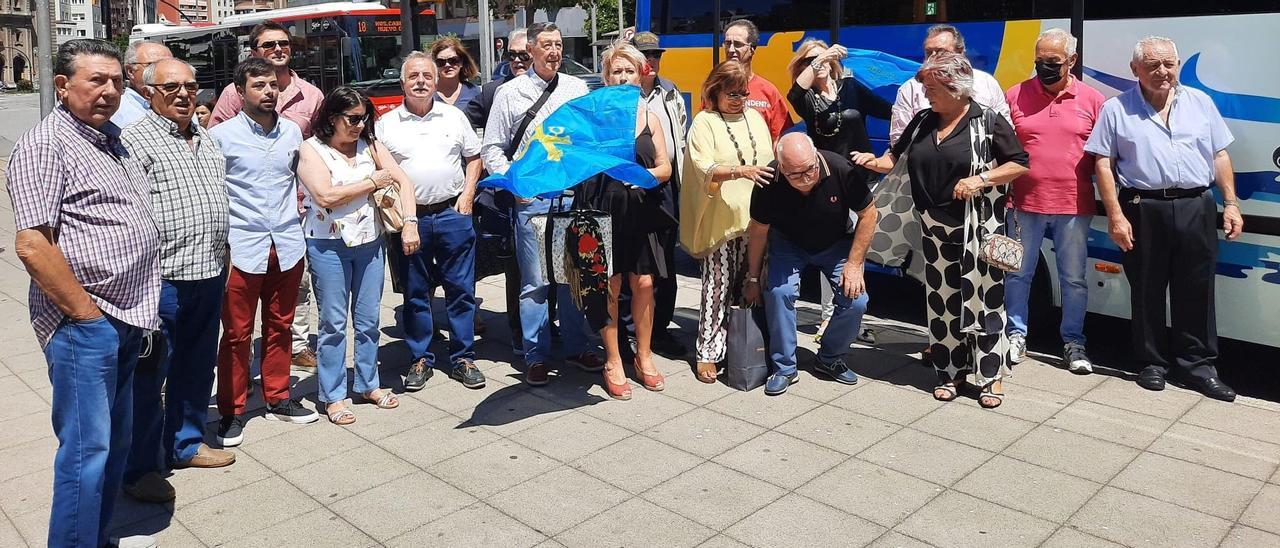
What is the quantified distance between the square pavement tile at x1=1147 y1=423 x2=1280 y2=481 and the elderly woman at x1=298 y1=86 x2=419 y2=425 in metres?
3.76

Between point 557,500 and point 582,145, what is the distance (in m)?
2.00

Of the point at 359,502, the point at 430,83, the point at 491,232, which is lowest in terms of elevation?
the point at 359,502

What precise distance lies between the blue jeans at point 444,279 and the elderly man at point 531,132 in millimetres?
311

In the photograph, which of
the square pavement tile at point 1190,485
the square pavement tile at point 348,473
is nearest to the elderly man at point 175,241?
the square pavement tile at point 348,473

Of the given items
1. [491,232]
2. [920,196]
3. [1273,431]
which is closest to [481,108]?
[491,232]

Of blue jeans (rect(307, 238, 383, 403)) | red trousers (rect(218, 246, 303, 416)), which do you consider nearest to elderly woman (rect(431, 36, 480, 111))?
blue jeans (rect(307, 238, 383, 403))

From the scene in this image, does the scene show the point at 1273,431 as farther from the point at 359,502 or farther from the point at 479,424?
the point at 359,502

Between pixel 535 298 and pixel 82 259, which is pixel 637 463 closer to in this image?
pixel 535 298

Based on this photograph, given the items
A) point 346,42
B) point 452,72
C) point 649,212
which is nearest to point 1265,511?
point 649,212

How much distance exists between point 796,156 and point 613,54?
125 cm

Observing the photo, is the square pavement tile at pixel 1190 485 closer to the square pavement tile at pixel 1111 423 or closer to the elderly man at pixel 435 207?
the square pavement tile at pixel 1111 423

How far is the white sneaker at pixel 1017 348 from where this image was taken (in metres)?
5.96

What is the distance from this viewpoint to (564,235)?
18.2ft

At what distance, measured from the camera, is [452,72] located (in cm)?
667
